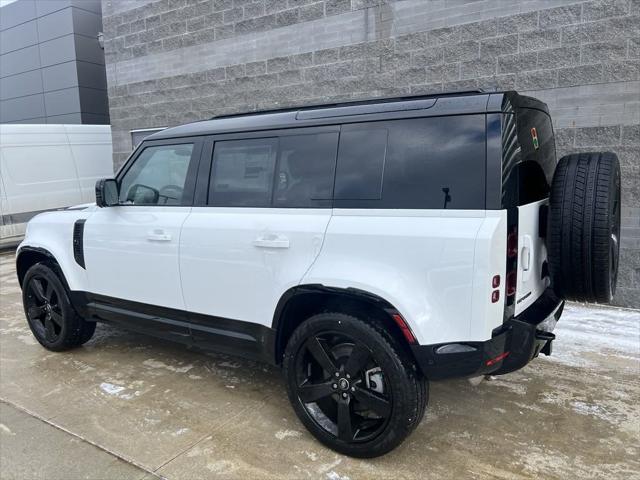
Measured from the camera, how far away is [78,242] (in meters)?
4.04

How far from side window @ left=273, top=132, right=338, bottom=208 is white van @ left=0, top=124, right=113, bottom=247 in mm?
8856

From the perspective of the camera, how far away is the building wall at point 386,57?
17.0ft

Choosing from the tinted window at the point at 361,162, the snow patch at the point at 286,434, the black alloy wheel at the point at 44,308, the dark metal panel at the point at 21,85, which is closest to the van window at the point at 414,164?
the tinted window at the point at 361,162

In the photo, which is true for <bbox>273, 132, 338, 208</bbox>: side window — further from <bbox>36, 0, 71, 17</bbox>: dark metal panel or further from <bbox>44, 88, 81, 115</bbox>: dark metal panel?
<bbox>36, 0, 71, 17</bbox>: dark metal panel

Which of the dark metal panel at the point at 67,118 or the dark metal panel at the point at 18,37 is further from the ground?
the dark metal panel at the point at 18,37

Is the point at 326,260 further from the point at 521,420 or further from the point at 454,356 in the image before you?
the point at 521,420

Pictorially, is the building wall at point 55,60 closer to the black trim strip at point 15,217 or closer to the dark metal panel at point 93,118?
the dark metal panel at point 93,118

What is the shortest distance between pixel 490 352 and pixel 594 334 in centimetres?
283

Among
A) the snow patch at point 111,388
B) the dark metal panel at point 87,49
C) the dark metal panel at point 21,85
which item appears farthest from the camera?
the dark metal panel at point 21,85

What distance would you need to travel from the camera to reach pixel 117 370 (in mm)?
4035

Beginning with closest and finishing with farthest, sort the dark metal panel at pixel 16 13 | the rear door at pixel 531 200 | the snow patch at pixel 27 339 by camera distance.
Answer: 1. the rear door at pixel 531 200
2. the snow patch at pixel 27 339
3. the dark metal panel at pixel 16 13

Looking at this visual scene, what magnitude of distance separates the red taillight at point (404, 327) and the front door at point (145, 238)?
1628 mm

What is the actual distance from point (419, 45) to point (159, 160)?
3936 mm

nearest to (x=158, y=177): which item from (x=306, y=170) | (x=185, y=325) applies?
(x=185, y=325)
